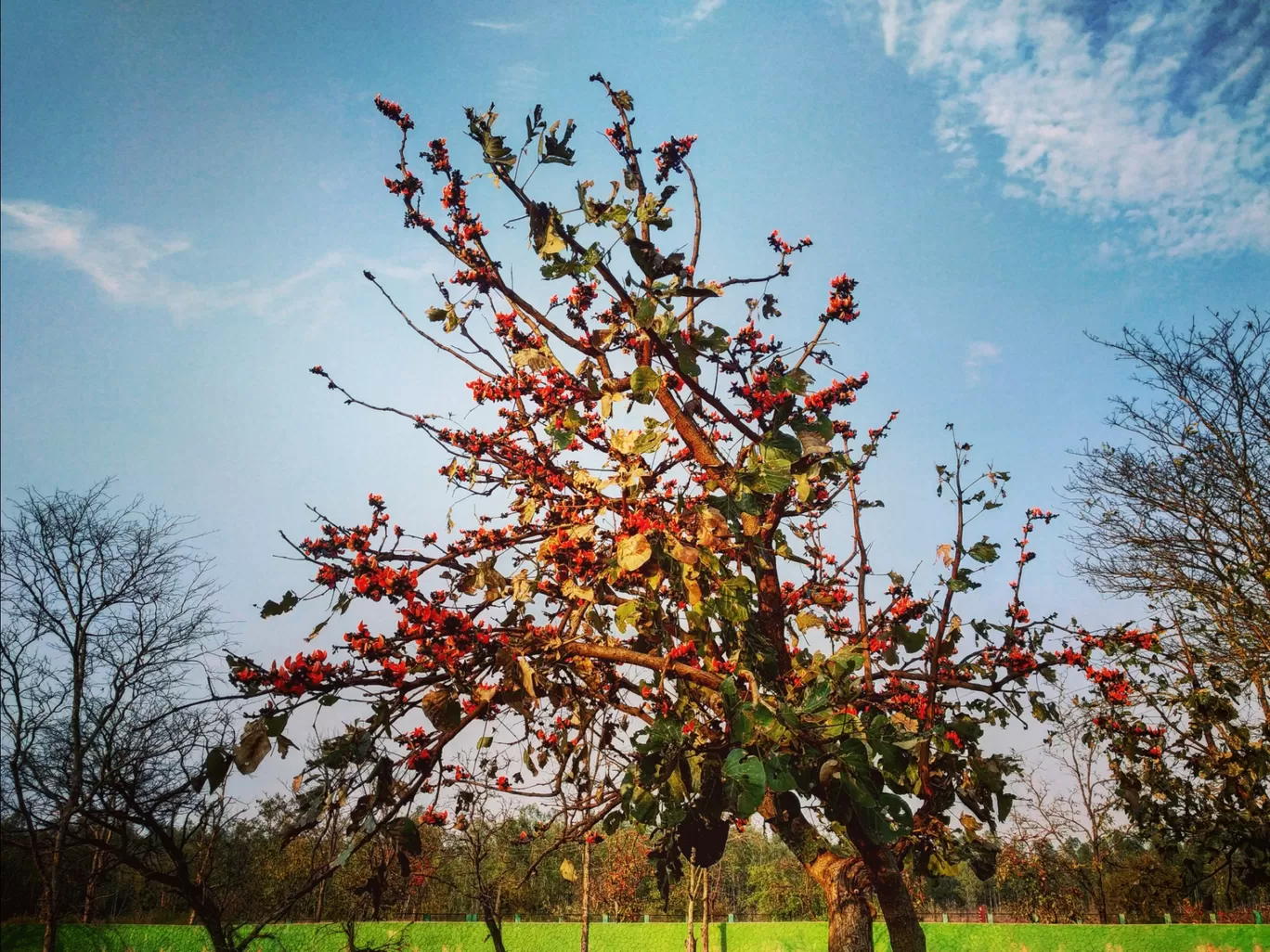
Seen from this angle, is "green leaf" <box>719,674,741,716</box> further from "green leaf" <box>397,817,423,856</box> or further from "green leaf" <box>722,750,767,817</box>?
→ "green leaf" <box>397,817,423,856</box>

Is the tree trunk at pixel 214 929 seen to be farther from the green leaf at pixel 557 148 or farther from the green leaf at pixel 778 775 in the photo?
the green leaf at pixel 557 148

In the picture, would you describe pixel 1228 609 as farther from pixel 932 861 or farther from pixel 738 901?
pixel 738 901

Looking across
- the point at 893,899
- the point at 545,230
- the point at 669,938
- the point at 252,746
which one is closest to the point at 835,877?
the point at 893,899

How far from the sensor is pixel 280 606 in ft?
7.47

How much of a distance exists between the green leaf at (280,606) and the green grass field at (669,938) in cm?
1185

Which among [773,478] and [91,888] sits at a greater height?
[773,478]

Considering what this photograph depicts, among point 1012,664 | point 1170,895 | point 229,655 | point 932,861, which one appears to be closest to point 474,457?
point 229,655

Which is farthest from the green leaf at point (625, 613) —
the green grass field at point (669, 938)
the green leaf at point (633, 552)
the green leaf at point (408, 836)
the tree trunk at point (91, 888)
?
the green grass field at point (669, 938)

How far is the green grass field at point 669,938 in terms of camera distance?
39.7 feet

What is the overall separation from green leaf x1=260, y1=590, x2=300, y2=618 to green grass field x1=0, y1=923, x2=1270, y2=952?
11.8 m

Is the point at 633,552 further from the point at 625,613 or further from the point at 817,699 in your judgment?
the point at 817,699

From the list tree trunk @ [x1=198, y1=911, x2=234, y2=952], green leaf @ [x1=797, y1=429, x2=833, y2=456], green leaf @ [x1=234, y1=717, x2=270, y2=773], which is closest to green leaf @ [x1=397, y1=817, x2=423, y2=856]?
green leaf @ [x1=234, y1=717, x2=270, y2=773]

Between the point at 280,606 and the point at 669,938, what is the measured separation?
47.8 feet

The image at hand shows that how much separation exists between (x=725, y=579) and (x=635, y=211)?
1150 millimetres
